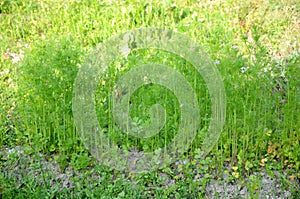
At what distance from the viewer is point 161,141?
4.14m

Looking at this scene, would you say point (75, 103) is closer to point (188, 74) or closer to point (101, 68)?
point (101, 68)

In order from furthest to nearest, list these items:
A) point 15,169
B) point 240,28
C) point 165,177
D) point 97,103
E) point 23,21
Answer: point 23,21 → point 240,28 → point 97,103 → point 15,169 → point 165,177

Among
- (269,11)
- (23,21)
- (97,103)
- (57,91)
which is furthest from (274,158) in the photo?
(23,21)

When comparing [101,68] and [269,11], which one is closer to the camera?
[101,68]

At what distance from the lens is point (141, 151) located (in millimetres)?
4207

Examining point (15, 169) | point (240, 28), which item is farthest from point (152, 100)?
point (240, 28)

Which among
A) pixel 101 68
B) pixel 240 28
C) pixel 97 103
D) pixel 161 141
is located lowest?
pixel 161 141

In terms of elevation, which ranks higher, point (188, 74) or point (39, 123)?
point (188, 74)

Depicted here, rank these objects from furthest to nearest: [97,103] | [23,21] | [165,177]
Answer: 1. [23,21]
2. [97,103]
3. [165,177]

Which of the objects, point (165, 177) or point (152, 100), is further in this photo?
point (152, 100)

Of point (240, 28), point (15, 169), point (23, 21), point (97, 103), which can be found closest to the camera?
point (15, 169)

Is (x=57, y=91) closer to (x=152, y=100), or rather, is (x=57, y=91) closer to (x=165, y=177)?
(x=152, y=100)

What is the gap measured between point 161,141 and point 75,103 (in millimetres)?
861

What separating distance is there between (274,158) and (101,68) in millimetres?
1883
